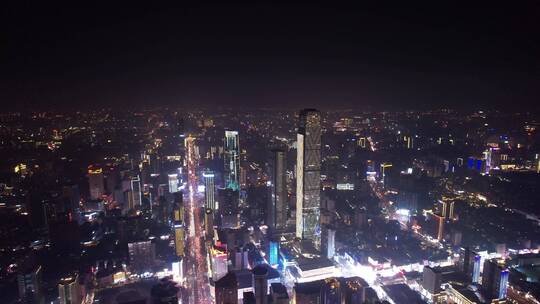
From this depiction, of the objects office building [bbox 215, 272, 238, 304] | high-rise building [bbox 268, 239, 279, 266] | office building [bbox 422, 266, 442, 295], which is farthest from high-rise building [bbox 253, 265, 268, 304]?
office building [bbox 422, 266, 442, 295]

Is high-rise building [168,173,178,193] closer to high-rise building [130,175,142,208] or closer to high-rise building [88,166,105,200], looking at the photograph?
high-rise building [130,175,142,208]

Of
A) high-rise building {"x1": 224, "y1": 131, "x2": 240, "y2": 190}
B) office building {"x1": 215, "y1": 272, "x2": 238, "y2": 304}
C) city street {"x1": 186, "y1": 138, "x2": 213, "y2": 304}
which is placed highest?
high-rise building {"x1": 224, "y1": 131, "x2": 240, "y2": 190}

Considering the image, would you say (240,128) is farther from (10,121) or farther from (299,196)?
(10,121)

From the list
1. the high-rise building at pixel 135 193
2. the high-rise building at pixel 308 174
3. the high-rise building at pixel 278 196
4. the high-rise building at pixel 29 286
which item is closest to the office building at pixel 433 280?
the high-rise building at pixel 308 174

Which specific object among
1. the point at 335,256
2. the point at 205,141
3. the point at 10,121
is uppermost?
the point at 10,121

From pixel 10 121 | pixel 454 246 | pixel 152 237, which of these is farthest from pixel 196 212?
pixel 454 246
